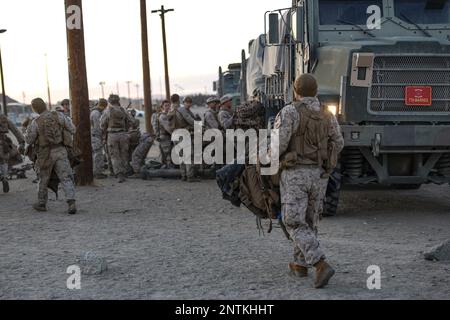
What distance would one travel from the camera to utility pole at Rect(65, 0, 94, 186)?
39.1 ft

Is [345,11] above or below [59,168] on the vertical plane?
above

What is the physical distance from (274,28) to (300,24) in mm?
381

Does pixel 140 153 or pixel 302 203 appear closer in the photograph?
pixel 302 203

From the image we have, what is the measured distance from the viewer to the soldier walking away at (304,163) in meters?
5.25

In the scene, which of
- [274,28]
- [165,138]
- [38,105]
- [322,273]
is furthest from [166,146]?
[322,273]

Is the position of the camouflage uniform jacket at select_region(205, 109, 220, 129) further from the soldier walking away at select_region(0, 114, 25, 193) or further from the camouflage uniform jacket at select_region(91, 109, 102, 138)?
the soldier walking away at select_region(0, 114, 25, 193)

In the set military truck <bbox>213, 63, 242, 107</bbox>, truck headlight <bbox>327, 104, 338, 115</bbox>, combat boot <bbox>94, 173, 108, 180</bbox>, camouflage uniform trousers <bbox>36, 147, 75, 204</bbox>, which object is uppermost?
military truck <bbox>213, 63, 242, 107</bbox>

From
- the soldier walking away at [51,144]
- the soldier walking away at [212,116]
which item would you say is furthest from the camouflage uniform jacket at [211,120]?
the soldier walking away at [51,144]

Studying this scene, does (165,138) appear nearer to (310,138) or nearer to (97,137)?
(97,137)

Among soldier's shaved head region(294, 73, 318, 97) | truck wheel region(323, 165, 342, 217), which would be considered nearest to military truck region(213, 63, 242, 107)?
truck wheel region(323, 165, 342, 217)

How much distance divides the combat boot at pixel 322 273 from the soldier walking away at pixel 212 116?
26.7ft

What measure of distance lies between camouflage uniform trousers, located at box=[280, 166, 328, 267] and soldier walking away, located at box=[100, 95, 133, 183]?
826 cm

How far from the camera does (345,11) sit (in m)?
8.97

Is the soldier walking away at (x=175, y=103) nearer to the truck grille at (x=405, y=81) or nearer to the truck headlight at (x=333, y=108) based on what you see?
the truck headlight at (x=333, y=108)
